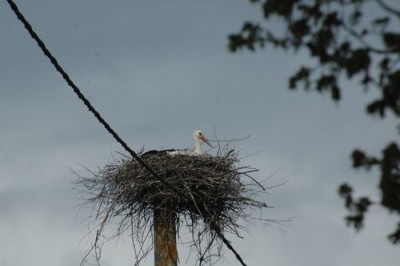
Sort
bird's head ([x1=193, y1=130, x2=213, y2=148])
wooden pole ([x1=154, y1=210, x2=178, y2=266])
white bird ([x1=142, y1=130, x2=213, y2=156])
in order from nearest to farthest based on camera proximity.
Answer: wooden pole ([x1=154, y1=210, x2=178, y2=266]) → white bird ([x1=142, y1=130, x2=213, y2=156]) → bird's head ([x1=193, y1=130, x2=213, y2=148])

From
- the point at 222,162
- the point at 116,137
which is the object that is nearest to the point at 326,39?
the point at 116,137

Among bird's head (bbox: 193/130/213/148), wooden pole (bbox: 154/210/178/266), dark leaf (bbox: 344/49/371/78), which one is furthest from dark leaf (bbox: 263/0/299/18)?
bird's head (bbox: 193/130/213/148)

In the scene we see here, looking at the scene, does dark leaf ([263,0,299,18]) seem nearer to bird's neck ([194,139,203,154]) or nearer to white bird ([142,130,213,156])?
white bird ([142,130,213,156])

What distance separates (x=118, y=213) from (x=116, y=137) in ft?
10.5

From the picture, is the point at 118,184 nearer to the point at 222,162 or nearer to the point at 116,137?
the point at 222,162

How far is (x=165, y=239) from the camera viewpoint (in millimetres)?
9891

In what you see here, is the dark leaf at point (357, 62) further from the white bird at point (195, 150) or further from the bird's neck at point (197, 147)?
the bird's neck at point (197, 147)

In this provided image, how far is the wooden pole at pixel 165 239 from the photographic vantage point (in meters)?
9.69

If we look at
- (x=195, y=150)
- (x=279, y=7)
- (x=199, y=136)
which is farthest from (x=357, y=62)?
(x=199, y=136)

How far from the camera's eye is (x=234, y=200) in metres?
10.6

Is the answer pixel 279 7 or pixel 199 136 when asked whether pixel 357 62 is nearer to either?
pixel 279 7

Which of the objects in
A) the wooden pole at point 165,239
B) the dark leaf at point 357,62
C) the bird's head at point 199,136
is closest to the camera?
the dark leaf at point 357,62

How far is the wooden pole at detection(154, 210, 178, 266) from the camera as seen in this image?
9.69 metres

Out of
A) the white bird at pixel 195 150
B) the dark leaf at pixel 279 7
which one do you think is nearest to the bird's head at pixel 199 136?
the white bird at pixel 195 150
